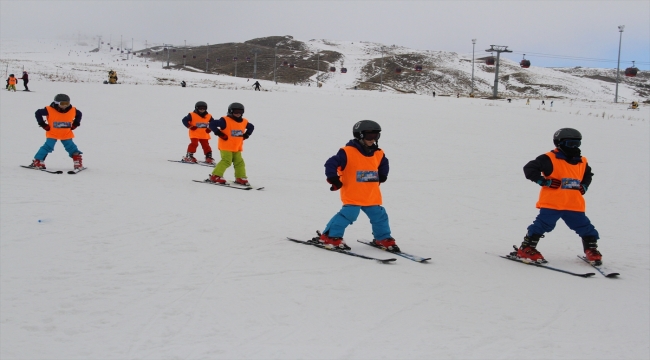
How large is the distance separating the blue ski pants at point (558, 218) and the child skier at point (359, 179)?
1.79m

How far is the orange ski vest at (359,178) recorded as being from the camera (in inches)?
242

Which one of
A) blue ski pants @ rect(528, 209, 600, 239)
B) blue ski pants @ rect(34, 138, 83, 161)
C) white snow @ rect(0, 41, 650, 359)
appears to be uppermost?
blue ski pants @ rect(34, 138, 83, 161)

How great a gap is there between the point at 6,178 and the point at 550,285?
902cm

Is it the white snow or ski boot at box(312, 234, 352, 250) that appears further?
ski boot at box(312, 234, 352, 250)

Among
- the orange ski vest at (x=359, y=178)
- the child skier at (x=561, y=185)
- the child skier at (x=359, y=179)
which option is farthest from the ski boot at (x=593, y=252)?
the orange ski vest at (x=359, y=178)

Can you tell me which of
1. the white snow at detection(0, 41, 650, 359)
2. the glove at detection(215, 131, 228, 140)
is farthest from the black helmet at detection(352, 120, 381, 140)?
the glove at detection(215, 131, 228, 140)

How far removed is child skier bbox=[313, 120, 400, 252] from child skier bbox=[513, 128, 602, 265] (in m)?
1.78

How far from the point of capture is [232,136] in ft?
34.9

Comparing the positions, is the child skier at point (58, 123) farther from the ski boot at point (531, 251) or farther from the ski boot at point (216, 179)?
the ski boot at point (531, 251)

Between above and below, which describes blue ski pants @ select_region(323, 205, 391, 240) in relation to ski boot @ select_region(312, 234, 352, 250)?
above

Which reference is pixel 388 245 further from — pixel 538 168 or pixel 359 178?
pixel 538 168

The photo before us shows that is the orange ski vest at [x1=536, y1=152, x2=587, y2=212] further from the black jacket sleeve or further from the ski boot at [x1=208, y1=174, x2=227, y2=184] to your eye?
the ski boot at [x1=208, y1=174, x2=227, y2=184]

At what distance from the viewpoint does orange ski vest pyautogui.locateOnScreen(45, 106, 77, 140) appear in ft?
33.9

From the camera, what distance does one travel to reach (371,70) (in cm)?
10581
